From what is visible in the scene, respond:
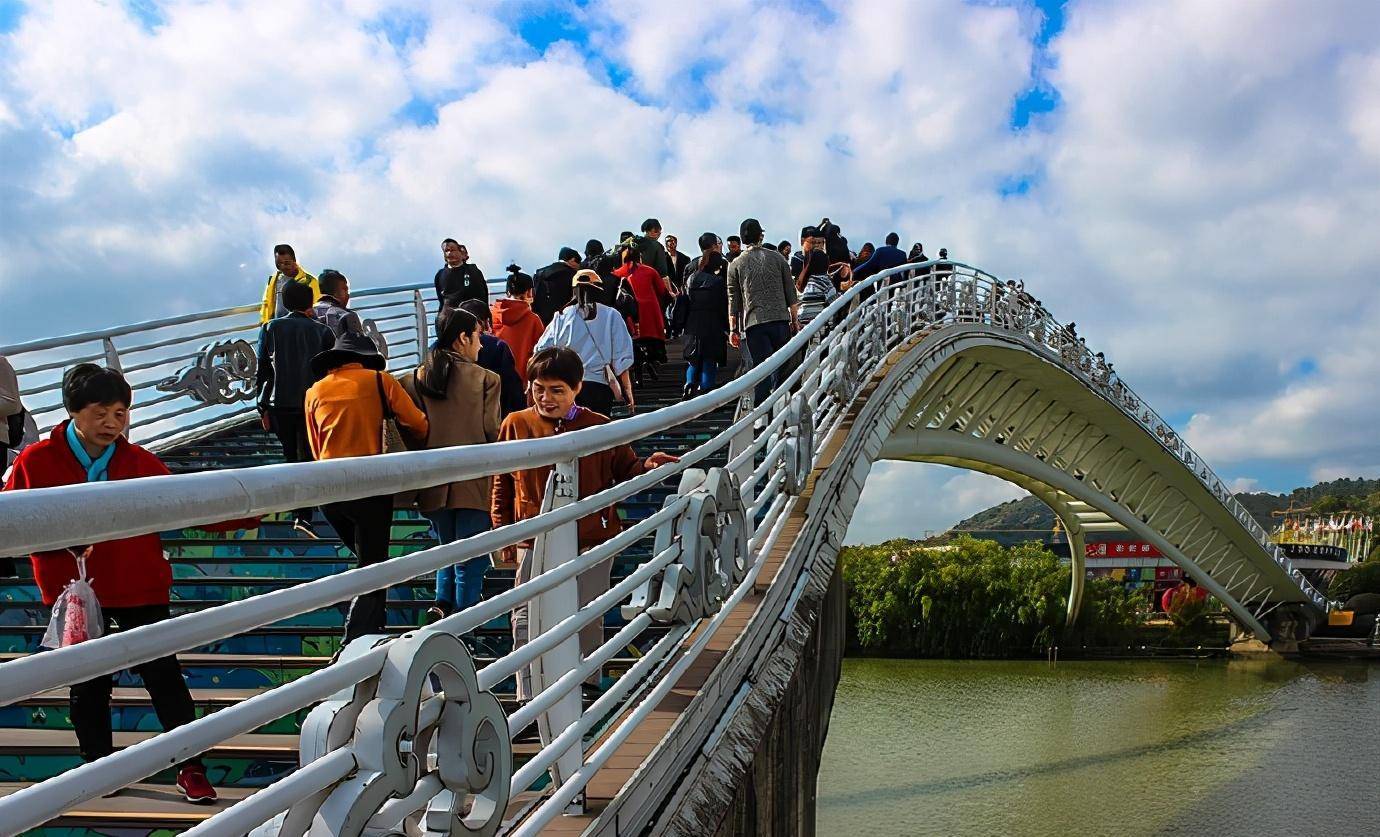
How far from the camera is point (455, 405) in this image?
524 cm

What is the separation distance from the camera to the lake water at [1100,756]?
15.2m

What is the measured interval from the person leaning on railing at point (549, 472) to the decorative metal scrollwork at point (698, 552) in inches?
7.3

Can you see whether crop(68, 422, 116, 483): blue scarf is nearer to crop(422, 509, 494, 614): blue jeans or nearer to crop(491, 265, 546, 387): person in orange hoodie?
crop(422, 509, 494, 614): blue jeans

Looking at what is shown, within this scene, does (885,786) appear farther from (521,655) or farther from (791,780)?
(521,655)

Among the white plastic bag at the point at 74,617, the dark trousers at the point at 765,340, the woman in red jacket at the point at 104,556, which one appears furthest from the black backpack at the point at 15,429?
the dark trousers at the point at 765,340

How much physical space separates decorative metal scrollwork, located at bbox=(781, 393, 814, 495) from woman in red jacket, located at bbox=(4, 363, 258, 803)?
320 cm

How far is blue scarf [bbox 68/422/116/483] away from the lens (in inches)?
142

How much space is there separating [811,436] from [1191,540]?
29.0 metres

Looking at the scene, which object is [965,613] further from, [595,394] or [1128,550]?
[595,394]

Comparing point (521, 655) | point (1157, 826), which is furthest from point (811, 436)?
point (1157, 826)

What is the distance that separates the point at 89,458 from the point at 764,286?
6.93 meters

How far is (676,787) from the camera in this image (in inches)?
144

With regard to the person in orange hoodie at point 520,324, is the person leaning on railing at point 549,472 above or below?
below

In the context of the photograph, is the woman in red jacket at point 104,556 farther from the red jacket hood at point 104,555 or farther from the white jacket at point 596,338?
the white jacket at point 596,338
